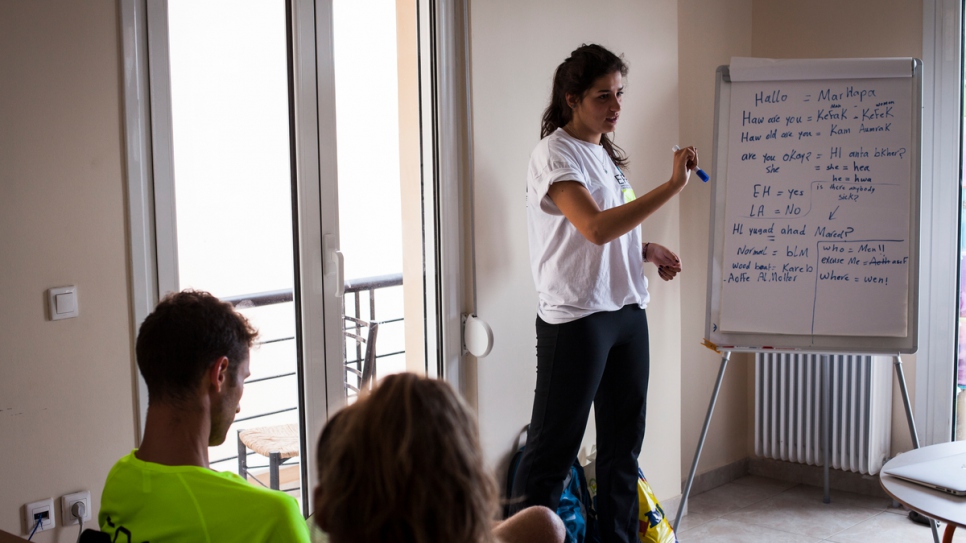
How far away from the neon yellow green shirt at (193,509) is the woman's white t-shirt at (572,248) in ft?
4.07

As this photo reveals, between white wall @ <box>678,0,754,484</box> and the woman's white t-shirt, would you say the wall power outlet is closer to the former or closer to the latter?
the woman's white t-shirt

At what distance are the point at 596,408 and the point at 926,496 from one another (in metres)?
0.95

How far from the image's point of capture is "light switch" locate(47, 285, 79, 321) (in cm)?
174

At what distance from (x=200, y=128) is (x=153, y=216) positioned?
0.84 feet

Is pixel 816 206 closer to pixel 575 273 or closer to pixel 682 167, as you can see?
pixel 682 167

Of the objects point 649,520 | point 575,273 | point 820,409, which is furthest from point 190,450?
point 820,409

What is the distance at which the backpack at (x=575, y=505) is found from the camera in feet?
7.89

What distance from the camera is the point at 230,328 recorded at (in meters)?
1.24

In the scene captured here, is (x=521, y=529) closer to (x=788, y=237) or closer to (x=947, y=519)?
(x=947, y=519)

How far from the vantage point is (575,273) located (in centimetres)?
221

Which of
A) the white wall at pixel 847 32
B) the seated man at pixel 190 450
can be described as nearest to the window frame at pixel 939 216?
the white wall at pixel 847 32

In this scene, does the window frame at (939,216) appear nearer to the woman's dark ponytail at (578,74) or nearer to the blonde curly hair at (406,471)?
the woman's dark ponytail at (578,74)

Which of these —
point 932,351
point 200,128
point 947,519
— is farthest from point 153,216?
point 932,351

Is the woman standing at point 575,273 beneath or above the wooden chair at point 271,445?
above
